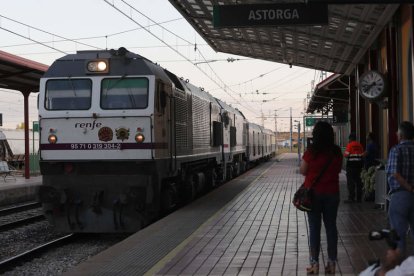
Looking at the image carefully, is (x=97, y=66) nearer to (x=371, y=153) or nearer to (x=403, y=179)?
(x=371, y=153)

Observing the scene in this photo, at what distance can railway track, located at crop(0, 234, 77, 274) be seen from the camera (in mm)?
8992

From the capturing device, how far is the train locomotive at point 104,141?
1091cm

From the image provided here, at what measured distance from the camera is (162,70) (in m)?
12.4

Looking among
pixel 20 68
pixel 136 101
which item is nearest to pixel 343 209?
pixel 136 101

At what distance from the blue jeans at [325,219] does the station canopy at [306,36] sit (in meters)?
5.51

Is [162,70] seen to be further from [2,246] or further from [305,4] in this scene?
[2,246]

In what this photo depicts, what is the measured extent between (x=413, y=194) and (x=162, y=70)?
23.8ft

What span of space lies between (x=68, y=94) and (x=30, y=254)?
3355mm

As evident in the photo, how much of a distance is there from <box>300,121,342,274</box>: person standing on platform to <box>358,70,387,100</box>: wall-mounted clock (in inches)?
301

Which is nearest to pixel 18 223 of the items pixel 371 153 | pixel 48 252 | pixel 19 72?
pixel 48 252

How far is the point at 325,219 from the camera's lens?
6492mm

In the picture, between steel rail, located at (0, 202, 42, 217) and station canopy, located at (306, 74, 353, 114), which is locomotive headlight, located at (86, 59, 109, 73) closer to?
steel rail, located at (0, 202, 42, 217)

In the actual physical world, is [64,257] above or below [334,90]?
below

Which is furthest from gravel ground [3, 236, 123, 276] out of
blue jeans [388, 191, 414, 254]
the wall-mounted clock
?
the wall-mounted clock
